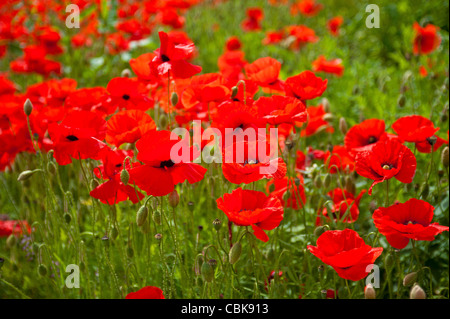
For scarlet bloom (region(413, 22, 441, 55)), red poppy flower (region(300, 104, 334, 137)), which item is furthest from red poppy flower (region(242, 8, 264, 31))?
red poppy flower (region(300, 104, 334, 137))

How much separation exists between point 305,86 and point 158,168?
63cm

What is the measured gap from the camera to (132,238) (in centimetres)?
184

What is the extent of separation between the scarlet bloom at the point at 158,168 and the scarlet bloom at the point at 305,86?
50 centimetres

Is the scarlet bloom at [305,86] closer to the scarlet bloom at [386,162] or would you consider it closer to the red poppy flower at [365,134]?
the red poppy flower at [365,134]

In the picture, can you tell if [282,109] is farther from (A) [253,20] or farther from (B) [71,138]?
(A) [253,20]

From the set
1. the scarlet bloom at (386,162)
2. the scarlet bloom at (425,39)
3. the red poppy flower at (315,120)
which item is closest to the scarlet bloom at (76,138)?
the scarlet bloom at (386,162)

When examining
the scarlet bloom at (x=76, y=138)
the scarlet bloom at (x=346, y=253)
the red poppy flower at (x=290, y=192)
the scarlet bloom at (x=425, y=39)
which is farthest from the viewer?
the scarlet bloom at (x=425, y=39)

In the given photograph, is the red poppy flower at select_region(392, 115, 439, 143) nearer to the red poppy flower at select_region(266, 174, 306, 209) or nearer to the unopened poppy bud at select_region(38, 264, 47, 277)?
the red poppy flower at select_region(266, 174, 306, 209)

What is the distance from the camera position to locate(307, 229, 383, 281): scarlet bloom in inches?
47.7

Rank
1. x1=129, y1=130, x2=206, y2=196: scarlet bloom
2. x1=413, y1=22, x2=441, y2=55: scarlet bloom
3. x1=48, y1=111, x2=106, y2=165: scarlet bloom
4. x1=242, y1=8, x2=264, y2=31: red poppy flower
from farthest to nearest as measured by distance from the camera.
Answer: x1=242, y1=8, x2=264, y2=31: red poppy flower
x1=413, y1=22, x2=441, y2=55: scarlet bloom
x1=48, y1=111, x2=106, y2=165: scarlet bloom
x1=129, y1=130, x2=206, y2=196: scarlet bloom

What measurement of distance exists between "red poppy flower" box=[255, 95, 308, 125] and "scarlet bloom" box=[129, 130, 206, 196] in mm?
293

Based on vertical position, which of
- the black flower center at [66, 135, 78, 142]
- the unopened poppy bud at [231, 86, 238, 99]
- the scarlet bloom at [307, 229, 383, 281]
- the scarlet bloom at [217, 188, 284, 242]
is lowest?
the scarlet bloom at [307, 229, 383, 281]

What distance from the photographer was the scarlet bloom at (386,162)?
1421 mm
